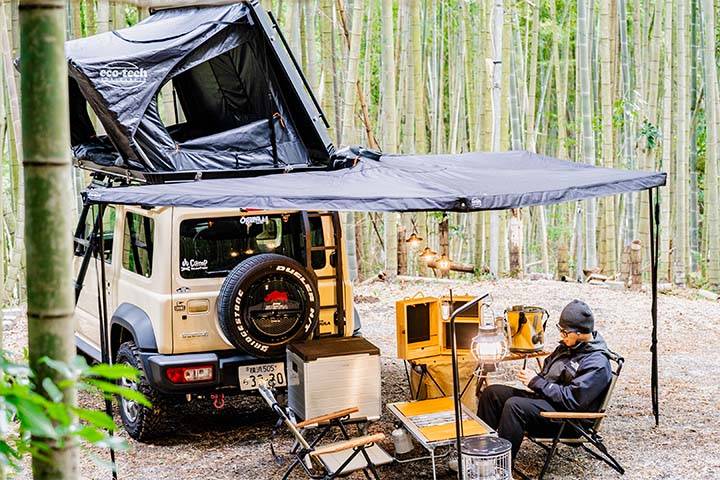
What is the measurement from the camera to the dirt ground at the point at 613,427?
5.20 meters

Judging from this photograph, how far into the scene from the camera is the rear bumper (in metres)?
5.41

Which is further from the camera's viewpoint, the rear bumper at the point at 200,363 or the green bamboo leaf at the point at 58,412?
the rear bumper at the point at 200,363

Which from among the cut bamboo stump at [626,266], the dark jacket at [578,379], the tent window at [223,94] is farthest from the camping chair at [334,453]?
the cut bamboo stump at [626,266]

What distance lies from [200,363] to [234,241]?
2.55 ft

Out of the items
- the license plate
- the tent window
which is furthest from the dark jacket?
the tent window

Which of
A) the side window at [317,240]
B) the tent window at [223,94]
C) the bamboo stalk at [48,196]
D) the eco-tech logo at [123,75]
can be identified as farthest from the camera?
the tent window at [223,94]

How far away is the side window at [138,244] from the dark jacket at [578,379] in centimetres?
243

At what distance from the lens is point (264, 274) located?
534 cm

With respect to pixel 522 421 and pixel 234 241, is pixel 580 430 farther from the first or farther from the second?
pixel 234 241

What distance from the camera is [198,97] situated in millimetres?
7297

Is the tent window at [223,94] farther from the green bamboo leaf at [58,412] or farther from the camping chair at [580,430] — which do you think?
the green bamboo leaf at [58,412]

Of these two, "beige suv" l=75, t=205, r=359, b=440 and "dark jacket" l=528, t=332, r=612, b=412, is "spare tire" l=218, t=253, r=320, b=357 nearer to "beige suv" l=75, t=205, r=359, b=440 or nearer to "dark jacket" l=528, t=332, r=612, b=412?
"beige suv" l=75, t=205, r=359, b=440

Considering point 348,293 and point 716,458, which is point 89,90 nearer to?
point 348,293

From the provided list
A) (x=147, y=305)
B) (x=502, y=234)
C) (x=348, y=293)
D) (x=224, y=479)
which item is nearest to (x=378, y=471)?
(x=224, y=479)
